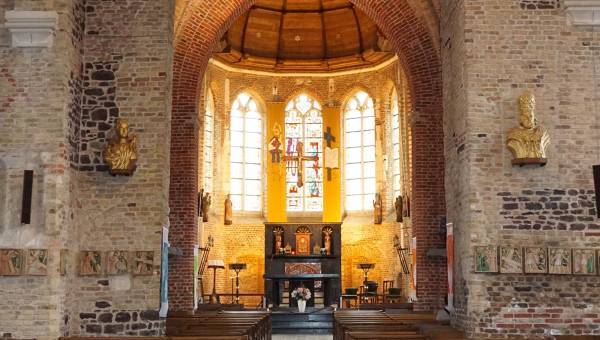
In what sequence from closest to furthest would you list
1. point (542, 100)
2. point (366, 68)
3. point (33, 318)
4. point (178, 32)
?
point (33, 318)
point (542, 100)
point (178, 32)
point (366, 68)

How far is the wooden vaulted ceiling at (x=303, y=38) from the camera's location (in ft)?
97.5

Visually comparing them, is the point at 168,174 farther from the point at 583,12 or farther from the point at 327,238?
the point at 327,238

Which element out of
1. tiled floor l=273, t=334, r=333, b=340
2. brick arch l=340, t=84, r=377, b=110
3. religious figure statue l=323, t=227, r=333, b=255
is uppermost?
brick arch l=340, t=84, r=377, b=110

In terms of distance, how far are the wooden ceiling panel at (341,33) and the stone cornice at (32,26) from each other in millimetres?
18347

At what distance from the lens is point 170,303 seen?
19797mm

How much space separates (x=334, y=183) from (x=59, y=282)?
766 inches

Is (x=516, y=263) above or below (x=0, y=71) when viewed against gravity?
below

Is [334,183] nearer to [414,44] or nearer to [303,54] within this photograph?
[303,54]

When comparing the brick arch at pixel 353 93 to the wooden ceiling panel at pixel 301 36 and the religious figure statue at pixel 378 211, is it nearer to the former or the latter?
the wooden ceiling panel at pixel 301 36

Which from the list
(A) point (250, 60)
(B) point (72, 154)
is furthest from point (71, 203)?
(A) point (250, 60)

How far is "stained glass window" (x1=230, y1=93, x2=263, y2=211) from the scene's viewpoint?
31.0 meters

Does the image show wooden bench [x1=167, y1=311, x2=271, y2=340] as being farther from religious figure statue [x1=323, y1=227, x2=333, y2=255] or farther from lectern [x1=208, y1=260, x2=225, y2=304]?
lectern [x1=208, y1=260, x2=225, y2=304]

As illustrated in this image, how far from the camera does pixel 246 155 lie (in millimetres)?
31328

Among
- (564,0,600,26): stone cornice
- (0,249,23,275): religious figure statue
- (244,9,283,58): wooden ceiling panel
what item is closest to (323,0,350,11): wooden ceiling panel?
(244,9,283,58): wooden ceiling panel
